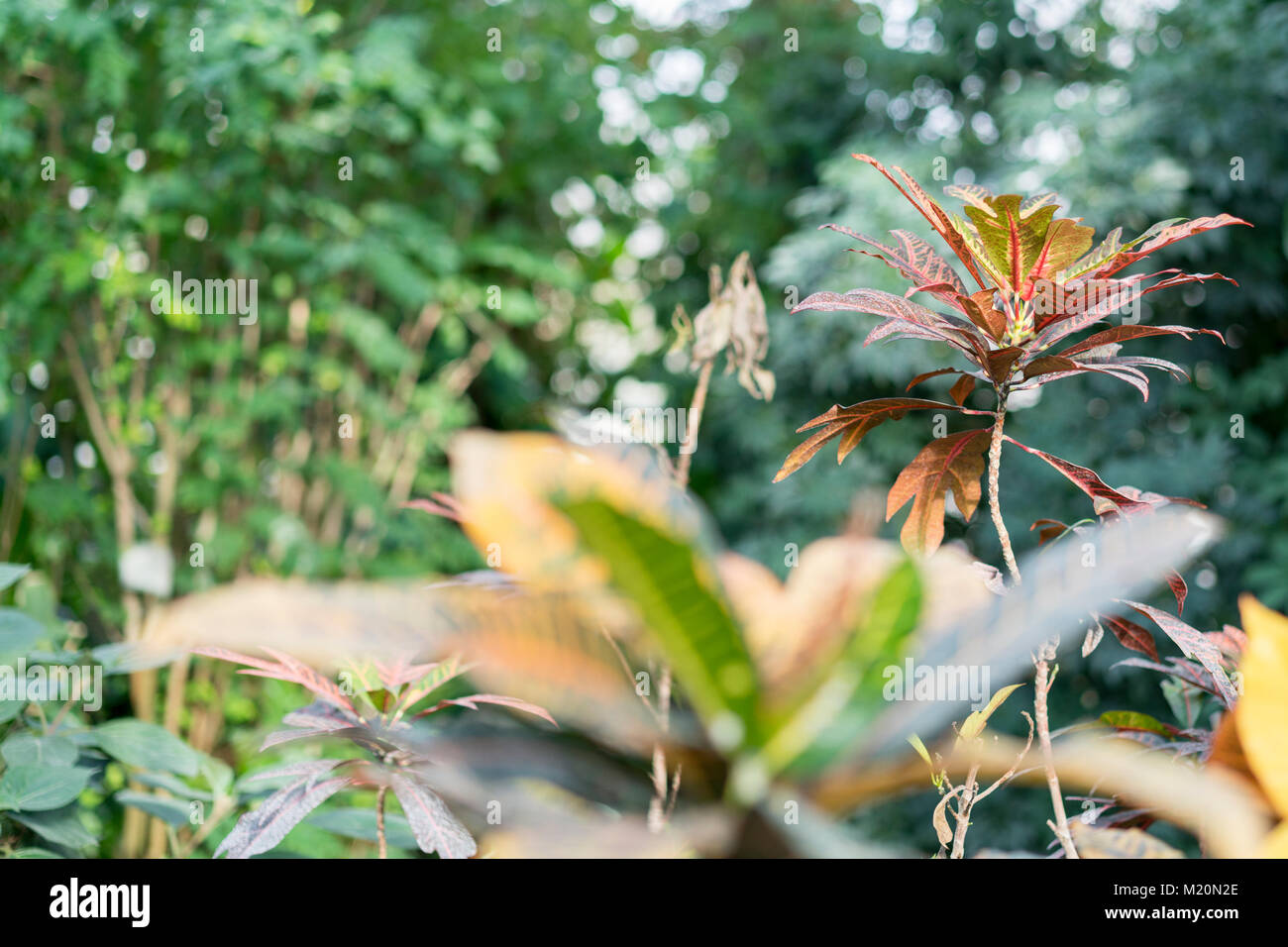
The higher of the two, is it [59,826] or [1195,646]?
[1195,646]

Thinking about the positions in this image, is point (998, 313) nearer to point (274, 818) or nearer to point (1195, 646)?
point (1195, 646)

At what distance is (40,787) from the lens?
0.71 m

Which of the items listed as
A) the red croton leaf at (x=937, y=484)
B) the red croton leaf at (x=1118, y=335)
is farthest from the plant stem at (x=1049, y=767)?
the red croton leaf at (x=1118, y=335)

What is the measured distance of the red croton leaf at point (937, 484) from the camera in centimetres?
68

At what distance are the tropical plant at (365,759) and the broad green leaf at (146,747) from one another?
249 mm

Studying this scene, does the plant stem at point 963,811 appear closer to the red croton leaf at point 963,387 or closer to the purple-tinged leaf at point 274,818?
the red croton leaf at point 963,387

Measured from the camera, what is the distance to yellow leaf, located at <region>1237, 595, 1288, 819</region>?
0.97 ft

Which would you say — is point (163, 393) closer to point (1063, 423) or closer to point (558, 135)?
point (558, 135)

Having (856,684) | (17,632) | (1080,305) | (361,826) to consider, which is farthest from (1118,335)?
(17,632)

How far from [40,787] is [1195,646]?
3.08 ft

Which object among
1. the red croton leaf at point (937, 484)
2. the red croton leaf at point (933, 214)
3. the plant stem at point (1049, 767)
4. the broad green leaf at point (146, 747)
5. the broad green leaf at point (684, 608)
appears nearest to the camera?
the broad green leaf at point (684, 608)

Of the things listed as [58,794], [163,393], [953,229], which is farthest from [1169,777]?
[163,393]

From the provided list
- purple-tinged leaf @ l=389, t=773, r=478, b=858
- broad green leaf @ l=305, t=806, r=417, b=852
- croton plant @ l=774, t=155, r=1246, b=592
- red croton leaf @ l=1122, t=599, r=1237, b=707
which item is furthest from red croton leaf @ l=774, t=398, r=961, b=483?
broad green leaf @ l=305, t=806, r=417, b=852

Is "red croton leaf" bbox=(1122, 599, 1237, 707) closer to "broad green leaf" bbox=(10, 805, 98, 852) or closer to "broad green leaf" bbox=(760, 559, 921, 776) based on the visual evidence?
"broad green leaf" bbox=(760, 559, 921, 776)
